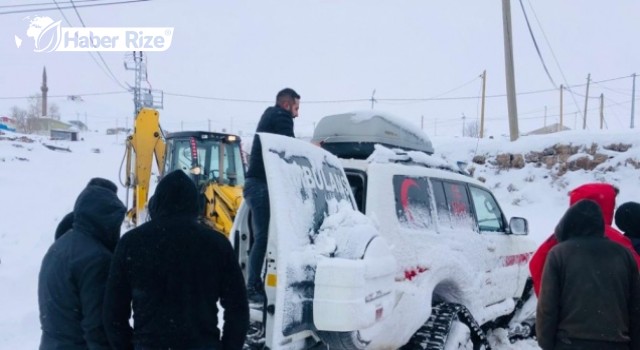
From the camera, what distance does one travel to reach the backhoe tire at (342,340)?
3.69m

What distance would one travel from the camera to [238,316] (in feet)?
10.1

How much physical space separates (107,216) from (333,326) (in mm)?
1488

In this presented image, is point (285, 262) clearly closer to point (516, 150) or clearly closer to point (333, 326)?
point (333, 326)

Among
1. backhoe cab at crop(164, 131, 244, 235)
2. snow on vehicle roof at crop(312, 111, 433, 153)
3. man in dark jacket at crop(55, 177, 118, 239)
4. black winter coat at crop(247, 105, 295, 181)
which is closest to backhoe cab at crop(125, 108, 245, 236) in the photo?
backhoe cab at crop(164, 131, 244, 235)

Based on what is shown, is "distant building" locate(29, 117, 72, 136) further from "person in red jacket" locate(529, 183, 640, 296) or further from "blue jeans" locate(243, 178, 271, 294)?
"person in red jacket" locate(529, 183, 640, 296)

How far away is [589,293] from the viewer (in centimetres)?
347

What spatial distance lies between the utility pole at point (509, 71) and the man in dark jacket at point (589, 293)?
60.5 ft

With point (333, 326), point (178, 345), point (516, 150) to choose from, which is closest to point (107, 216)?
point (178, 345)

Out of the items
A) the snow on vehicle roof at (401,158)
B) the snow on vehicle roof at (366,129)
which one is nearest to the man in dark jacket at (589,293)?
the snow on vehicle roof at (401,158)

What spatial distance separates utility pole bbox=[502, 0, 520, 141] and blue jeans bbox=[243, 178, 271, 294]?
60.1ft

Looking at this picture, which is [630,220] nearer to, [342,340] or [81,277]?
[342,340]

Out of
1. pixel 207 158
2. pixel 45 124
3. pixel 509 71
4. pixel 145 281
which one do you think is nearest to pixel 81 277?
pixel 145 281

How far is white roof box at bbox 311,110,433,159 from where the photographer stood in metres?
5.70

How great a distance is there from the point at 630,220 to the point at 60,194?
77.2ft
